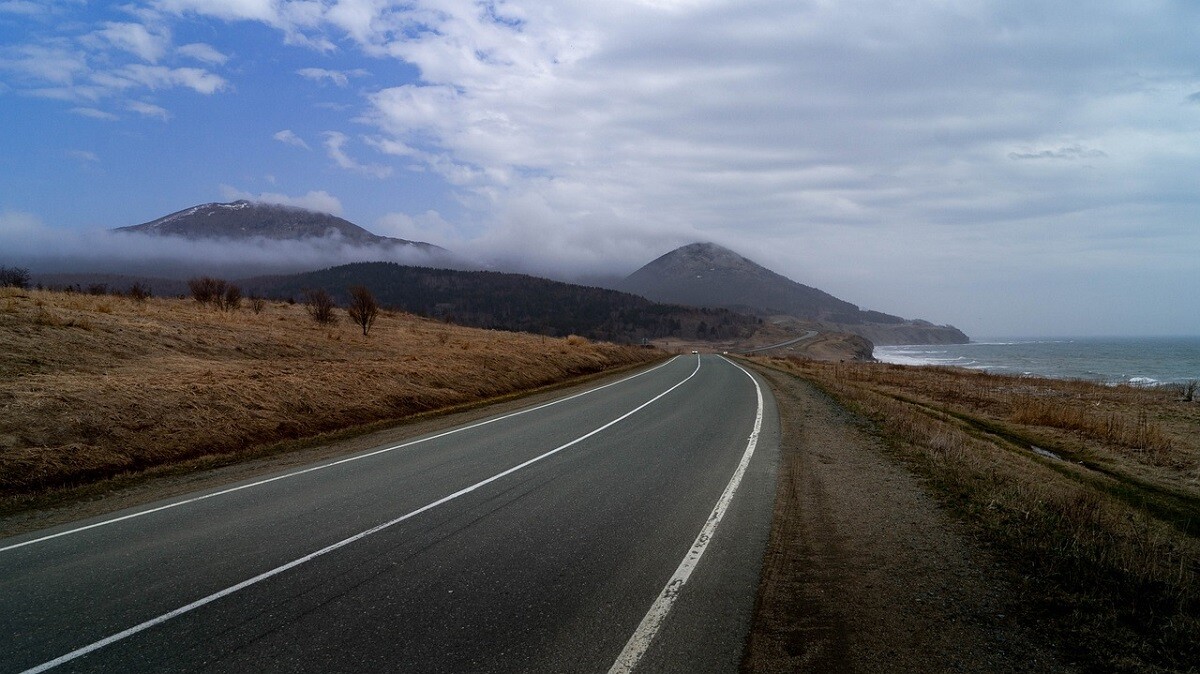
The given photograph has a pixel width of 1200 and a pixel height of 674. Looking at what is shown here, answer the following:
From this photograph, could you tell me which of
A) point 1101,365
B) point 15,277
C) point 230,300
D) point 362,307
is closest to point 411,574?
point 362,307

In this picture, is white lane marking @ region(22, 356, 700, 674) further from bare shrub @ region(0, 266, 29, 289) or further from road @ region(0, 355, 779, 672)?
bare shrub @ region(0, 266, 29, 289)

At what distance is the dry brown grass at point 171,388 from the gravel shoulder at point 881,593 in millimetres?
10415

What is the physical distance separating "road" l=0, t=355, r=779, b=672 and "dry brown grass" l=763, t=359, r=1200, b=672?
2379 mm

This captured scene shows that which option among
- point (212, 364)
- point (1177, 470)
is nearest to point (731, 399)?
point (1177, 470)

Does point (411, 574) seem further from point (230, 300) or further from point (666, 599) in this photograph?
point (230, 300)

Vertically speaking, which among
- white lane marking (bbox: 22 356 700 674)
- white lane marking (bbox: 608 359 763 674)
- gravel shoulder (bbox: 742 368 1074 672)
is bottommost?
white lane marking (bbox: 22 356 700 674)

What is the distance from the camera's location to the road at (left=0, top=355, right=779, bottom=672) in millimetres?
4180

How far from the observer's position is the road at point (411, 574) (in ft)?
13.7

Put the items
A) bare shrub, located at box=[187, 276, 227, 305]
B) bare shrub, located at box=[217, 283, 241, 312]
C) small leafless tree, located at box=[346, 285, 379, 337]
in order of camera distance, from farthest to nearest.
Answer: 1. bare shrub, located at box=[187, 276, 227, 305]
2. bare shrub, located at box=[217, 283, 241, 312]
3. small leafless tree, located at box=[346, 285, 379, 337]

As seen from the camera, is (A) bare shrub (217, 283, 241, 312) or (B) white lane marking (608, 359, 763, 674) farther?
(A) bare shrub (217, 283, 241, 312)

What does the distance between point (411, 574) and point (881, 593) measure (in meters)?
3.98

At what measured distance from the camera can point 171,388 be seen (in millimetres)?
13438

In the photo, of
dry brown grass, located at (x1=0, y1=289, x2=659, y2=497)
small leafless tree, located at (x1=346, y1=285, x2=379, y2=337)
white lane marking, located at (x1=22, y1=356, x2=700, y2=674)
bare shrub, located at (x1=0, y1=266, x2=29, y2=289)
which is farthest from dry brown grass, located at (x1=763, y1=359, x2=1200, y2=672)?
bare shrub, located at (x1=0, y1=266, x2=29, y2=289)

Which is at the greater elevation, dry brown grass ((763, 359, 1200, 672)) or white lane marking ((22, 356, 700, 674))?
dry brown grass ((763, 359, 1200, 672))
